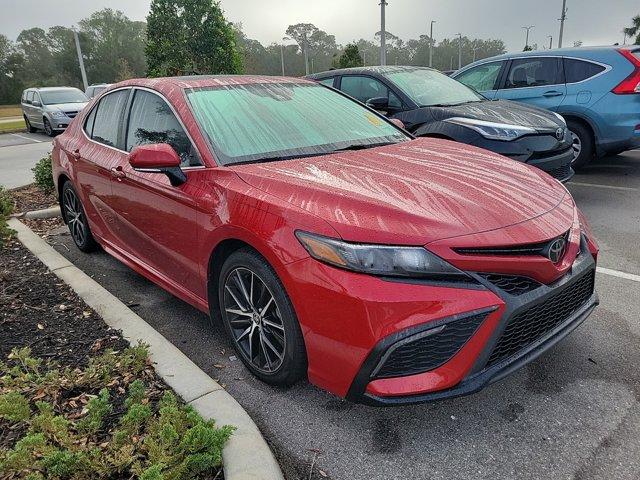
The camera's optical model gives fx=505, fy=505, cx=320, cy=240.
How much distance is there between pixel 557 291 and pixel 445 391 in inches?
26.5

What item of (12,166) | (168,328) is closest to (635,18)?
(12,166)

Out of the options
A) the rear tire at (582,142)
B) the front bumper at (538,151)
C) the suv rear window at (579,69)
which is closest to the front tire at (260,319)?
the front bumper at (538,151)

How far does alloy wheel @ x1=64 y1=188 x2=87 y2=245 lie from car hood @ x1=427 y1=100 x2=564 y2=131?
3.84 metres

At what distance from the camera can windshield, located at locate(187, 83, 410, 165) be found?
2.91 m

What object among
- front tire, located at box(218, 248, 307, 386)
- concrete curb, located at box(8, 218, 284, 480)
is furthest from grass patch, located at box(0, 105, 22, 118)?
front tire, located at box(218, 248, 307, 386)

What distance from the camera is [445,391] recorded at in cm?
201

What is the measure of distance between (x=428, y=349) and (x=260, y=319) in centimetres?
93

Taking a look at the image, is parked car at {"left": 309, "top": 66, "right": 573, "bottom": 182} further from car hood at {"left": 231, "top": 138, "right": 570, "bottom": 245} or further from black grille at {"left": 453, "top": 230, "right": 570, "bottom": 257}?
black grille at {"left": 453, "top": 230, "right": 570, "bottom": 257}

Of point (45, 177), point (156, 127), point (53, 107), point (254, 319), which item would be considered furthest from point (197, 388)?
point (53, 107)

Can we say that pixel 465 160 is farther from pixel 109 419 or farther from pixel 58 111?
pixel 58 111

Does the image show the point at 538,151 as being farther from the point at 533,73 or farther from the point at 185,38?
the point at 185,38

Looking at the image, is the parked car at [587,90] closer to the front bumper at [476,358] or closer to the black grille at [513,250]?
the black grille at [513,250]

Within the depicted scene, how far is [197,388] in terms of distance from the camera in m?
2.46

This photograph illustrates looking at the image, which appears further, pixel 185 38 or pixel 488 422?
pixel 185 38
